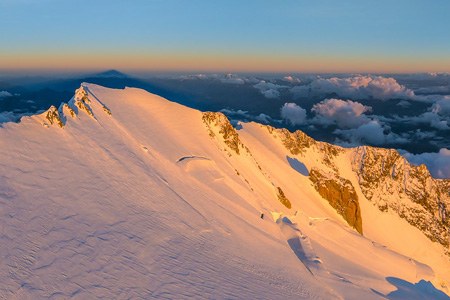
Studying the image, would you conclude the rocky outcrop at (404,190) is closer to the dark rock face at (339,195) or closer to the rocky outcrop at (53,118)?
the dark rock face at (339,195)

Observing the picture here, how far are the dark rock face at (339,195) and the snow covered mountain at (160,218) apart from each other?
341cm

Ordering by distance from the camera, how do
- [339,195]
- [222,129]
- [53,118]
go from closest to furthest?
[53,118]
[222,129]
[339,195]

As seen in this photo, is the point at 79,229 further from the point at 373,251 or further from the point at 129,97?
the point at 373,251

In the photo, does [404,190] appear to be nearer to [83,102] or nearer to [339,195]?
[339,195]

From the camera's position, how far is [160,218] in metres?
36.8

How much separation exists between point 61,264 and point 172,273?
7828mm

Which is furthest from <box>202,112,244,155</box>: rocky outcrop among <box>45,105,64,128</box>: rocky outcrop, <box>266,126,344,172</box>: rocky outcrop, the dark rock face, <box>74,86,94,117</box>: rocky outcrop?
<box>45,105,64,128</box>: rocky outcrop

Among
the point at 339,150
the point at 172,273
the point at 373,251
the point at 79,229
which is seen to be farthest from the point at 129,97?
the point at 339,150

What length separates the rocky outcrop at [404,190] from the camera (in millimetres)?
127438

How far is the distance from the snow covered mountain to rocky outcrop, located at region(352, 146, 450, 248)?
3737 cm

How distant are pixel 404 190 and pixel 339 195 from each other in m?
47.1

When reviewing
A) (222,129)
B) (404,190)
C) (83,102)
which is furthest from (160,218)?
(404,190)

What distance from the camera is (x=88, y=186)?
37.6 m

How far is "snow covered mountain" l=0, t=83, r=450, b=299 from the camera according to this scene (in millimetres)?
25781
